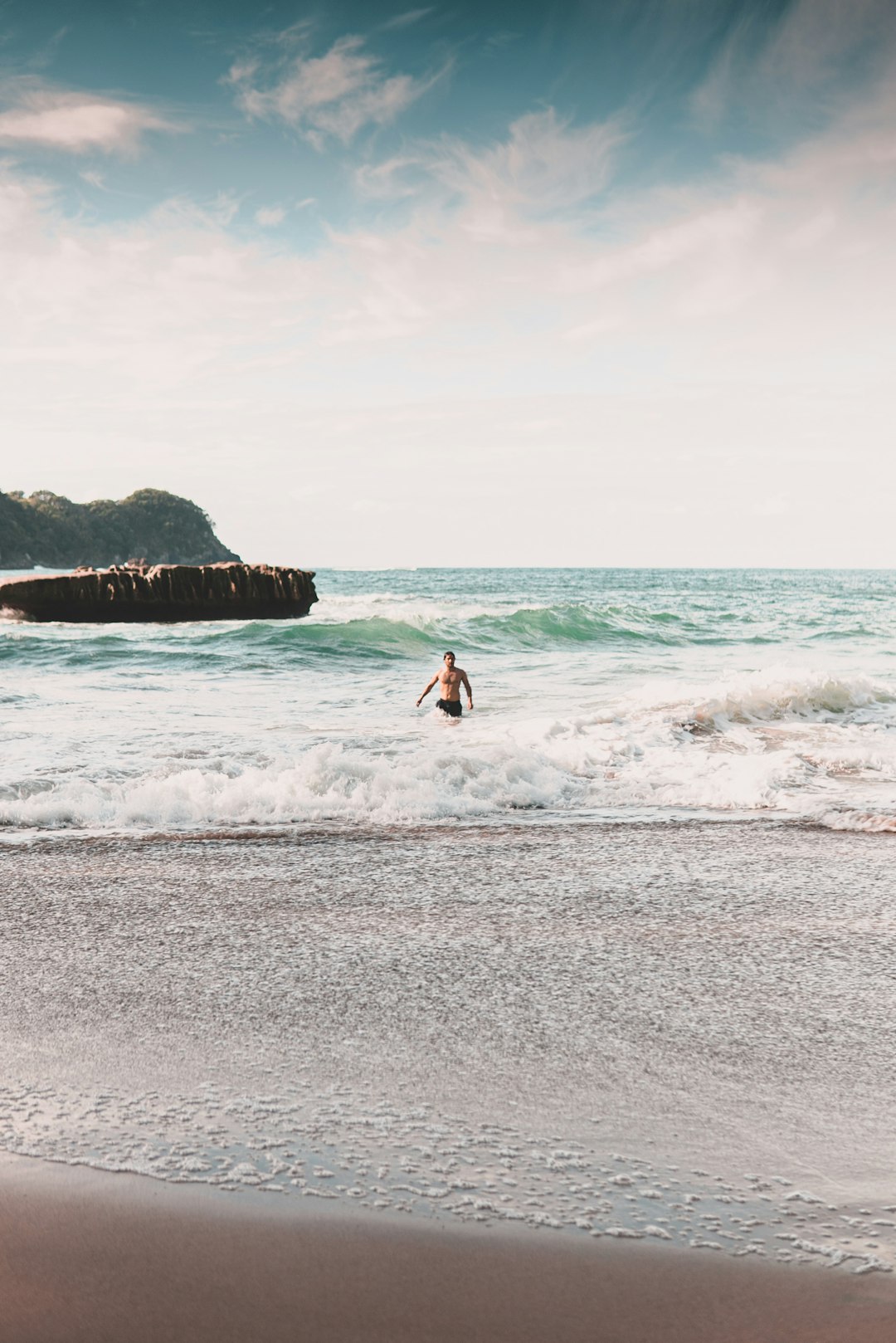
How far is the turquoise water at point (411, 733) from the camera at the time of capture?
23.0 feet

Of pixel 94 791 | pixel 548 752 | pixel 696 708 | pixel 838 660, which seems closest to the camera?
pixel 94 791

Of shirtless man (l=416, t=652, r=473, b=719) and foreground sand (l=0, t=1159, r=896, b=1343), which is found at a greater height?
shirtless man (l=416, t=652, r=473, b=719)

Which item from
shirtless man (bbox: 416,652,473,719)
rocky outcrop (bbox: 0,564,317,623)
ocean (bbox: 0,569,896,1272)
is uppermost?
rocky outcrop (bbox: 0,564,317,623)

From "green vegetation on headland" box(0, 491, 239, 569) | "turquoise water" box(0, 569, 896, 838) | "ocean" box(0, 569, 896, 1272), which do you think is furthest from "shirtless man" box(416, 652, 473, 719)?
"green vegetation on headland" box(0, 491, 239, 569)

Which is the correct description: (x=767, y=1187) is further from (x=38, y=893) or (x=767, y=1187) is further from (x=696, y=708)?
(x=696, y=708)

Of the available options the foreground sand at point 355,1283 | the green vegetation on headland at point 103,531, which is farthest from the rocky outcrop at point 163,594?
the green vegetation on headland at point 103,531

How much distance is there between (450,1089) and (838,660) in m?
20.7

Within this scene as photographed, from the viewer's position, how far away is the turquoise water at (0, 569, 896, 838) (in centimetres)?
700

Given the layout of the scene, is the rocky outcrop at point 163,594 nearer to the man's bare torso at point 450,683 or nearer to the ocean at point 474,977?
the man's bare torso at point 450,683

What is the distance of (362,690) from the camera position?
50.8 feet

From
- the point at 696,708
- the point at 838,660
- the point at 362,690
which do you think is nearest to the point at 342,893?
the point at 696,708

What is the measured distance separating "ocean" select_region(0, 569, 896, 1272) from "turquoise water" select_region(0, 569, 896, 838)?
70 mm

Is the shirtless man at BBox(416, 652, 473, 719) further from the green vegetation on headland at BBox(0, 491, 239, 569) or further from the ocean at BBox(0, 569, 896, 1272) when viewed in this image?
the green vegetation on headland at BBox(0, 491, 239, 569)

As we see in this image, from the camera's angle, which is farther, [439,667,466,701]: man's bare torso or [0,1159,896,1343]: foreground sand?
[439,667,466,701]: man's bare torso
